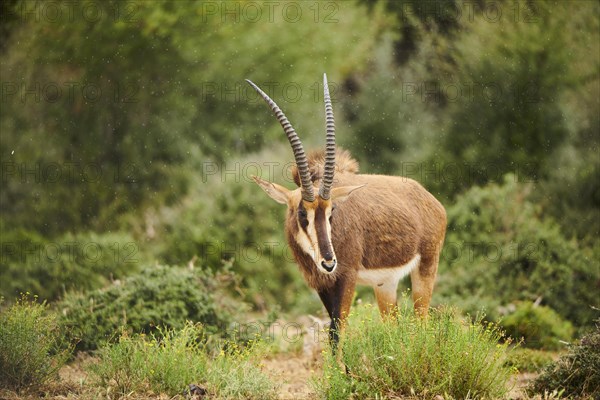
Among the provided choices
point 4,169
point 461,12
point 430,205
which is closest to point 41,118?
point 4,169

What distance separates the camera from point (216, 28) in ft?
64.6

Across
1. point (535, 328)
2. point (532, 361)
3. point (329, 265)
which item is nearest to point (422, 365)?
point (329, 265)

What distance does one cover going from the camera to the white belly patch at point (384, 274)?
8.18 meters

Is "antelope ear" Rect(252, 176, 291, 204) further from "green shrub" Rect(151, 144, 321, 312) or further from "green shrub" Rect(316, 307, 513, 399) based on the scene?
"green shrub" Rect(151, 144, 321, 312)

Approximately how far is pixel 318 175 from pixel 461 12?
11945 millimetres

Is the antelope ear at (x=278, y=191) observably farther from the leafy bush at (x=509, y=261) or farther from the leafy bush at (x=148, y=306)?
the leafy bush at (x=509, y=261)

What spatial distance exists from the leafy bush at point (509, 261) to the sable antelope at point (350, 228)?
3.05m

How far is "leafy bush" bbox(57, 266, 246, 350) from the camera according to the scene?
936 cm

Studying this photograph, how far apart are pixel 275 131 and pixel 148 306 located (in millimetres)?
9699

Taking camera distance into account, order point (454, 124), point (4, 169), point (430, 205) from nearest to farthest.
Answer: point (430, 205), point (4, 169), point (454, 124)

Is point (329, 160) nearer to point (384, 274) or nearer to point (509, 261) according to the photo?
point (384, 274)

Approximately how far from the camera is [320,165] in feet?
27.2

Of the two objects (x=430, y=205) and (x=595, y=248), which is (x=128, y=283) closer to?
(x=430, y=205)

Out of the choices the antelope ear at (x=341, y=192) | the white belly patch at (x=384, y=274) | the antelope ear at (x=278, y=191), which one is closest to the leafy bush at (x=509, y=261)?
the white belly patch at (x=384, y=274)
